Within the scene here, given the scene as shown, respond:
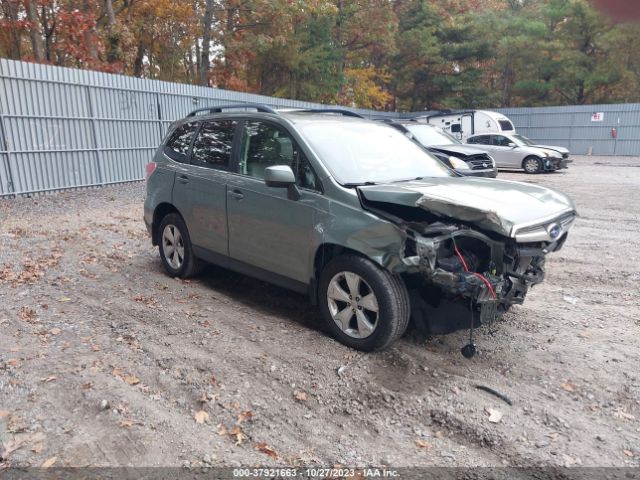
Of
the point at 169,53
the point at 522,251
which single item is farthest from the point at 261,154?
the point at 169,53

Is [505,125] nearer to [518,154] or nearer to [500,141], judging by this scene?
[500,141]

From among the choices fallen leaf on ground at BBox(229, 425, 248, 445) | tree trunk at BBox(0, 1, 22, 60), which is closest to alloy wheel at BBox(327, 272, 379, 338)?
fallen leaf on ground at BBox(229, 425, 248, 445)

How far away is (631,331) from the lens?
4.48 metres

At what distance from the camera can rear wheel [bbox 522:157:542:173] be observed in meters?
17.7

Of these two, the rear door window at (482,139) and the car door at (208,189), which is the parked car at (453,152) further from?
the car door at (208,189)

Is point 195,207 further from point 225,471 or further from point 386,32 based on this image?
Result: point 386,32

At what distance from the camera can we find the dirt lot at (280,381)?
2934 mm

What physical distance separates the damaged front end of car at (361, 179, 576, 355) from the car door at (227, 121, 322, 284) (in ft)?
2.06

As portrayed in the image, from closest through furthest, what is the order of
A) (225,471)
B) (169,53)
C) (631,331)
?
(225,471), (631,331), (169,53)

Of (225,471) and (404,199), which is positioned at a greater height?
(404,199)

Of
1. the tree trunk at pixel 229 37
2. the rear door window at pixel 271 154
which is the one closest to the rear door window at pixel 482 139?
the tree trunk at pixel 229 37

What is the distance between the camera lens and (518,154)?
18031 mm

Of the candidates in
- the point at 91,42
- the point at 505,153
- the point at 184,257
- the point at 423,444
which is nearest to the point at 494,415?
the point at 423,444

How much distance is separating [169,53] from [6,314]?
26891 millimetres
